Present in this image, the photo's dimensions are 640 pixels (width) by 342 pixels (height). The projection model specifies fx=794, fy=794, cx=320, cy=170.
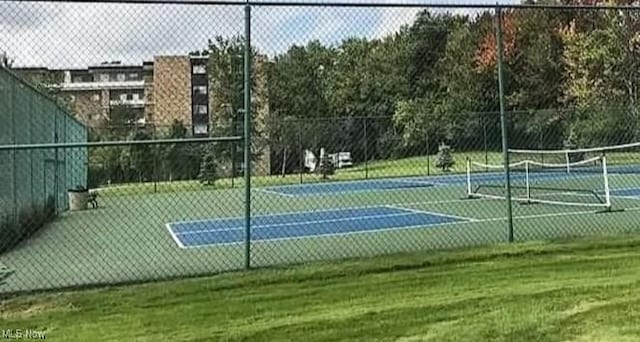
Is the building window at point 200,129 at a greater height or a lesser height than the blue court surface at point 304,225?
greater

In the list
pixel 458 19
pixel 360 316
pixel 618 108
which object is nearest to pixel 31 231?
pixel 360 316

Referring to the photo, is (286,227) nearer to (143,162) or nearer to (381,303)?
(381,303)

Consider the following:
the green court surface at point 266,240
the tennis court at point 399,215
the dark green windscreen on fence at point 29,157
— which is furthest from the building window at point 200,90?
the dark green windscreen on fence at point 29,157

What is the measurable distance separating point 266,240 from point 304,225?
251cm

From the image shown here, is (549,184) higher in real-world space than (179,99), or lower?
lower

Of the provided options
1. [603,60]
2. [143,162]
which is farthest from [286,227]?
[603,60]

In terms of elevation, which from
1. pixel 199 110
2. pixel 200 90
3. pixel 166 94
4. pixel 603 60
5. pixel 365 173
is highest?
pixel 603 60

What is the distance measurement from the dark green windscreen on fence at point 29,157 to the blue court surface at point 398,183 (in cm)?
752

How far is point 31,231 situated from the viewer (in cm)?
1484

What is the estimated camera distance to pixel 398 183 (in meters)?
28.2

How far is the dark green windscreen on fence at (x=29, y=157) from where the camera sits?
1212 cm

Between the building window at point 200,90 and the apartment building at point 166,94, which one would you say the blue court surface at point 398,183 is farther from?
the building window at point 200,90

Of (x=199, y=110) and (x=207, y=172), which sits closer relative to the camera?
(x=207, y=172)

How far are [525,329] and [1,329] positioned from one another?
3838mm
